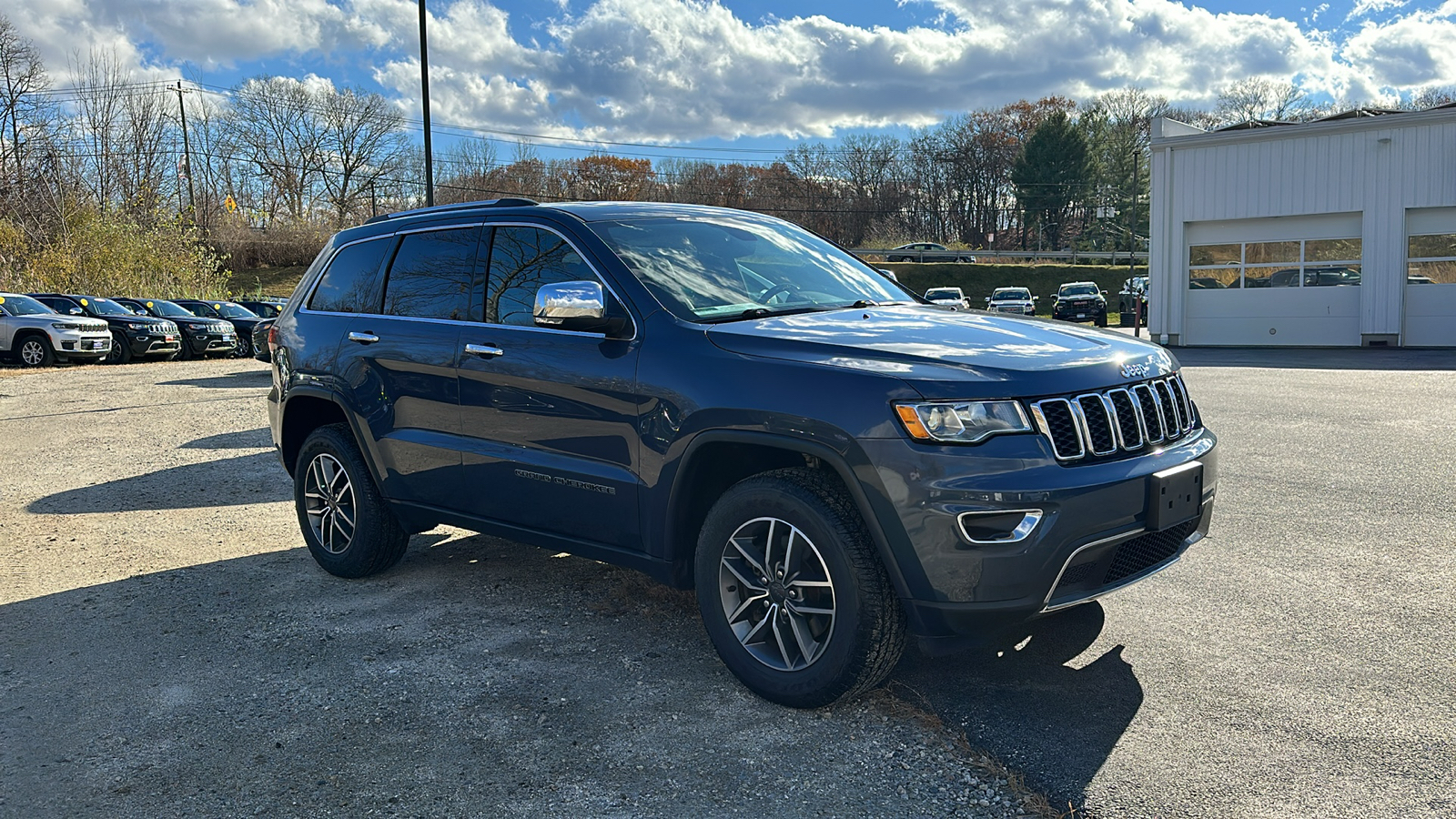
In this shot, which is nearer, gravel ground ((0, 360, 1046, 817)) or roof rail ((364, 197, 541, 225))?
gravel ground ((0, 360, 1046, 817))

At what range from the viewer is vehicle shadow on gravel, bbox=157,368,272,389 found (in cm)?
1791

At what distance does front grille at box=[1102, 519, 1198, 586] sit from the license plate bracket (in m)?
0.05

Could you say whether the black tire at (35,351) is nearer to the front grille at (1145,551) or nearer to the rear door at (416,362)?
the rear door at (416,362)

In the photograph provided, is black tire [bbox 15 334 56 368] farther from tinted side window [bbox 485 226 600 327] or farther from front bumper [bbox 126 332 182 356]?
tinted side window [bbox 485 226 600 327]

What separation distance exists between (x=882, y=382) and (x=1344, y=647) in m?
2.32

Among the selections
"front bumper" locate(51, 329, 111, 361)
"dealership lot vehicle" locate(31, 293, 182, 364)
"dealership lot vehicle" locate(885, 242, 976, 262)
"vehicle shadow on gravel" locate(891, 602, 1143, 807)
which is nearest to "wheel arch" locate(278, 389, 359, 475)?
"vehicle shadow on gravel" locate(891, 602, 1143, 807)

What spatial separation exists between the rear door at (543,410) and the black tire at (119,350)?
22.8 m

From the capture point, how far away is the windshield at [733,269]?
4121 millimetres

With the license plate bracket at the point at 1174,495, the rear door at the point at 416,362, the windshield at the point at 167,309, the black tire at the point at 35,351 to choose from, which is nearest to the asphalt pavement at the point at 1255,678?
the license plate bracket at the point at 1174,495

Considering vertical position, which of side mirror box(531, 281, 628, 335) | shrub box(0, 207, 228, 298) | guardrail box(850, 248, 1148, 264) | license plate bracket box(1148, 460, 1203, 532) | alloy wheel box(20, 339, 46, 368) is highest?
guardrail box(850, 248, 1148, 264)

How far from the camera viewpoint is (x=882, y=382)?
3271 mm

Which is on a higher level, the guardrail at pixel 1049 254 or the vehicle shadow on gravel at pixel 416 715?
the guardrail at pixel 1049 254

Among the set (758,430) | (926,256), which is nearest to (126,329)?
(758,430)

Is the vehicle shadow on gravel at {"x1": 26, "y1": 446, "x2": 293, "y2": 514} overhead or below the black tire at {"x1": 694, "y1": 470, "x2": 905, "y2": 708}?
below
